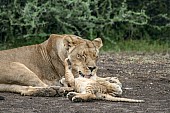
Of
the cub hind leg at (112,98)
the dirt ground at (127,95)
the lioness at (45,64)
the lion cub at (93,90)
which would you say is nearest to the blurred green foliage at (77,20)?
the dirt ground at (127,95)

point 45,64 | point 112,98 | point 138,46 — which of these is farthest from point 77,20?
point 112,98

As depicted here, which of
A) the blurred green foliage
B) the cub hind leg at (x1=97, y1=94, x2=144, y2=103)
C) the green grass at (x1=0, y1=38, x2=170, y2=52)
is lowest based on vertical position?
the green grass at (x1=0, y1=38, x2=170, y2=52)

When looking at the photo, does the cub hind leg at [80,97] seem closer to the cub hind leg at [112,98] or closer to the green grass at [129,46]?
the cub hind leg at [112,98]

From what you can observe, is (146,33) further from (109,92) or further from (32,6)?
(109,92)

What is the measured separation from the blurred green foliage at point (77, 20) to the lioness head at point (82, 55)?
470 cm

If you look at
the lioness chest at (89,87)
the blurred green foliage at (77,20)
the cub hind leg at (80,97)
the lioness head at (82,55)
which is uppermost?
the lioness head at (82,55)

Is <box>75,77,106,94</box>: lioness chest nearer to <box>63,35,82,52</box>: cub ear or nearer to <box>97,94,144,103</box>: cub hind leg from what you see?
<box>97,94,144,103</box>: cub hind leg

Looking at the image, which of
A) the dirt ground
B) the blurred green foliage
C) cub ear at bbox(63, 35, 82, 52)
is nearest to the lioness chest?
the dirt ground

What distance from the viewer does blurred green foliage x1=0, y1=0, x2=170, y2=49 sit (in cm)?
1206

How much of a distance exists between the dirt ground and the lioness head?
0.38 m

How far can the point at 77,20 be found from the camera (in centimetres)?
1234

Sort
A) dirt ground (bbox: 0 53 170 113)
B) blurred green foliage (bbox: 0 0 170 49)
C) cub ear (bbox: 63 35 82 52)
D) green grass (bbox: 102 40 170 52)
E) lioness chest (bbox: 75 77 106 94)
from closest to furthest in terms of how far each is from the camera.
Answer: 1. dirt ground (bbox: 0 53 170 113)
2. lioness chest (bbox: 75 77 106 94)
3. cub ear (bbox: 63 35 82 52)
4. green grass (bbox: 102 40 170 52)
5. blurred green foliage (bbox: 0 0 170 49)

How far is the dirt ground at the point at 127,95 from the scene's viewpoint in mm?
5816

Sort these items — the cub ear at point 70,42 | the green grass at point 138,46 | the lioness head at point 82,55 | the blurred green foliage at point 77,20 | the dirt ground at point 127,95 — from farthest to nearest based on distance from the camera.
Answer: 1. the blurred green foliage at point 77,20
2. the green grass at point 138,46
3. the cub ear at point 70,42
4. the lioness head at point 82,55
5. the dirt ground at point 127,95
